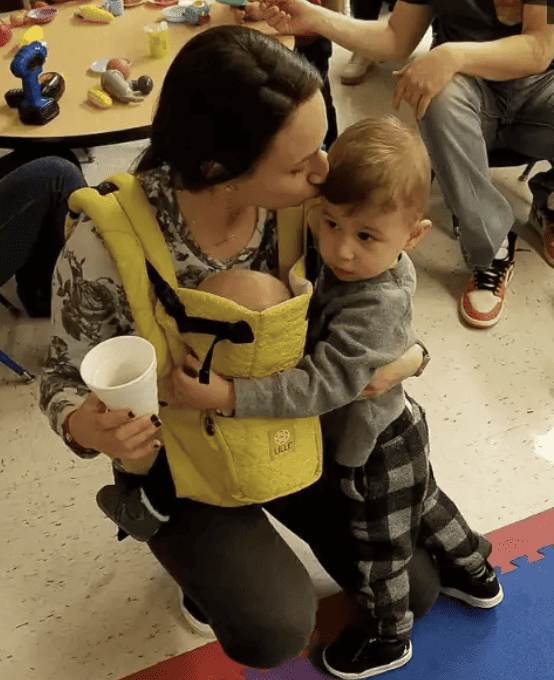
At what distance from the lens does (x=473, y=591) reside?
5.18 feet

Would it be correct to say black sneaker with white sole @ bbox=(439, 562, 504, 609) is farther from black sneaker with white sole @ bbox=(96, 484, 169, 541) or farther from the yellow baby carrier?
black sneaker with white sole @ bbox=(96, 484, 169, 541)

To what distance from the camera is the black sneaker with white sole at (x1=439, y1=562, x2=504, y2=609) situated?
1.56 meters

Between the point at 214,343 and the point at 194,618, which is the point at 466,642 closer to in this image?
the point at 194,618

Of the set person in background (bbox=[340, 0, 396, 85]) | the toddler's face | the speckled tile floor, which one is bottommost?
the speckled tile floor

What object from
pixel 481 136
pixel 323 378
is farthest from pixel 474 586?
pixel 481 136

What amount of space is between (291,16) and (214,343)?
1567 mm

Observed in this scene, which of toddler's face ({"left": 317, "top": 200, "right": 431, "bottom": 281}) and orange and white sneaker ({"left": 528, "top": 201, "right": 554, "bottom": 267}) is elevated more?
toddler's face ({"left": 317, "top": 200, "right": 431, "bottom": 281})

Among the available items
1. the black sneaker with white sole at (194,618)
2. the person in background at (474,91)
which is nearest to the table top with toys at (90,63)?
the person in background at (474,91)

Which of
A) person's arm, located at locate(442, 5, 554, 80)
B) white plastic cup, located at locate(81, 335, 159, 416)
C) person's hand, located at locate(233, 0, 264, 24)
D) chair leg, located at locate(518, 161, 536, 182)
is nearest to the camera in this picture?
white plastic cup, located at locate(81, 335, 159, 416)

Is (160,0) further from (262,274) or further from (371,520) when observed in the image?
(371,520)

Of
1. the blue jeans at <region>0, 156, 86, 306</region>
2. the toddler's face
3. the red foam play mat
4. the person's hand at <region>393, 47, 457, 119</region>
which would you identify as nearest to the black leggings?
the red foam play mat

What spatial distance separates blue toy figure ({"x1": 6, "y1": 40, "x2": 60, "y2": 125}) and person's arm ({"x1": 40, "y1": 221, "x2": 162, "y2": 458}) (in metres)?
1.01

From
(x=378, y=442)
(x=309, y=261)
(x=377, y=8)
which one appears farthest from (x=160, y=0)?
(x=378, y=442)

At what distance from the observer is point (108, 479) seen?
1.91 meters
